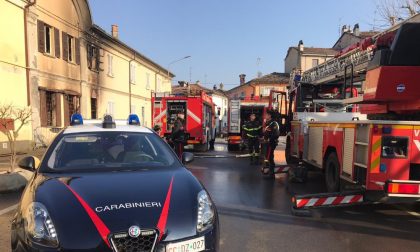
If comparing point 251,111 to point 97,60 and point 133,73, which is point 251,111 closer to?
point 97,60

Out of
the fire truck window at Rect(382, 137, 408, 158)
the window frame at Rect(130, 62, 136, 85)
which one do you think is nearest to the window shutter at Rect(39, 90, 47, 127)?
Answer: the window frame at Rect(130, 62, 136, 85)

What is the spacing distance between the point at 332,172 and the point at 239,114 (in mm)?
14410

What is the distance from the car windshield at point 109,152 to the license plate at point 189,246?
1.37 metres

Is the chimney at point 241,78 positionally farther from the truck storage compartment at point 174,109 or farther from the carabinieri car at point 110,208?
the carabinieri car at point 110,208

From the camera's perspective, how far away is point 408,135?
5.74m

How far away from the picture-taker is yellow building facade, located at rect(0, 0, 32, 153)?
16.2 meters

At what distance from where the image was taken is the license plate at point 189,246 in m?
3.16

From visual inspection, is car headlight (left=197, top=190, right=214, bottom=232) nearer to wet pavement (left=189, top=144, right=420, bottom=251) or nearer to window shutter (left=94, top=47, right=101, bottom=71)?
wet pavement (left=189, top=144, right=420, bottom=251)

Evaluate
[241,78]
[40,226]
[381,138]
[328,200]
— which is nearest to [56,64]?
[328,200]

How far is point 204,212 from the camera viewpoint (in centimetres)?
361

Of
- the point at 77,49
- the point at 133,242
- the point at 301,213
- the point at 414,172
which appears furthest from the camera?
the point at 77,49

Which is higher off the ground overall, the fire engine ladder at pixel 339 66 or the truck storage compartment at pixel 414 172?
the fire engine ladder at pixel 339 66

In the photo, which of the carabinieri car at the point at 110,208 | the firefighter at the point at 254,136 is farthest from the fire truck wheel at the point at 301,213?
the firefighter at the point at 254,136

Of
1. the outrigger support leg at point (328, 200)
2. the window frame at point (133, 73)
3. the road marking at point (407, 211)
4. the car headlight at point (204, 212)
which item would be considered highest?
the window frame at point (133, 73)
